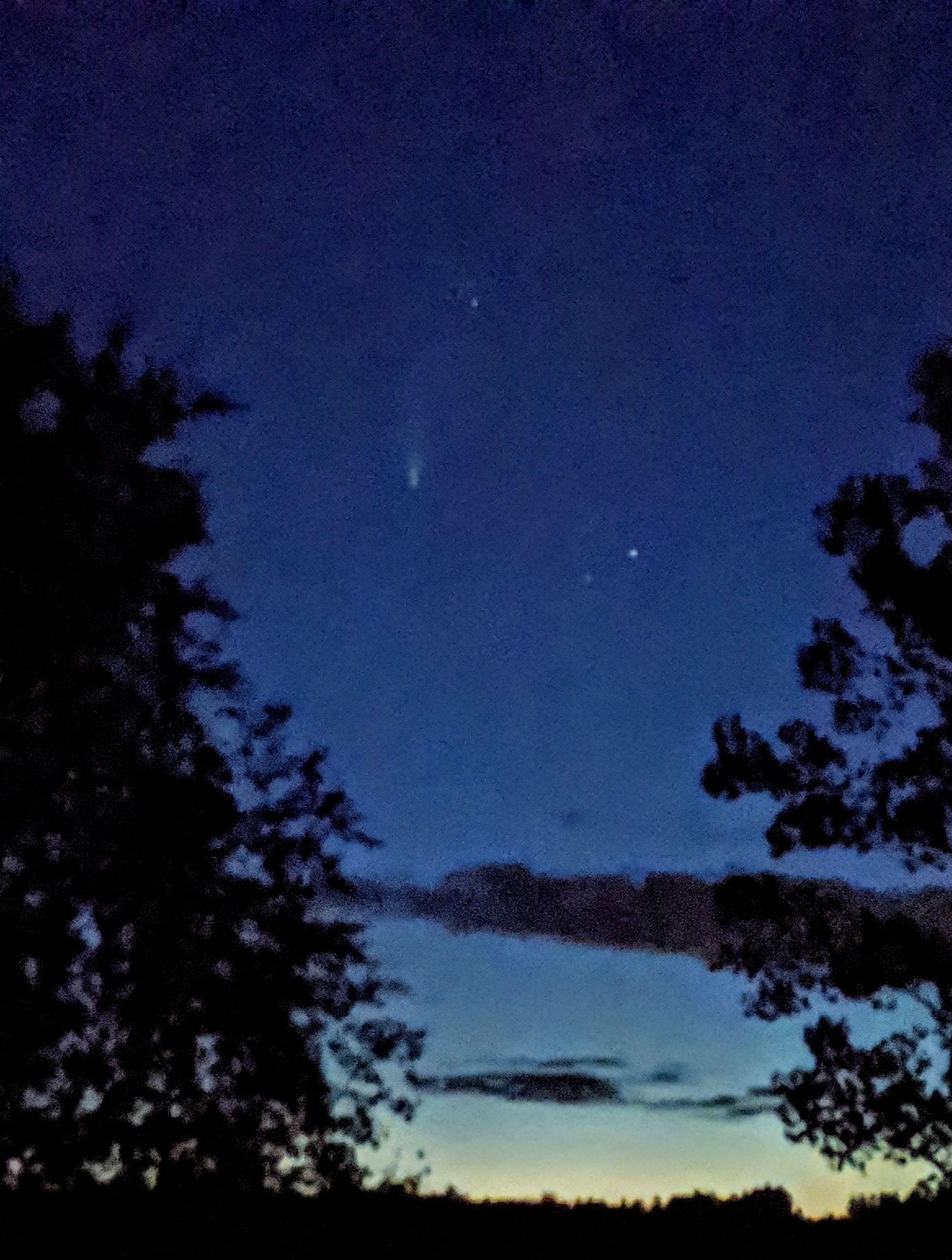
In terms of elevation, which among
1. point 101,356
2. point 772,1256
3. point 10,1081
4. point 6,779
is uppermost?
point 101,356

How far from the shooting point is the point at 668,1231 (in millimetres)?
19141

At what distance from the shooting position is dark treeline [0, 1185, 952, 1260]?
16.0 metres

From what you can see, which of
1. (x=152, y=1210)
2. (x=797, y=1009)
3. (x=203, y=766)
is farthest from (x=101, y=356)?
(x=797, y=1009)

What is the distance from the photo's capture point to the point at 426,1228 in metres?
18.5

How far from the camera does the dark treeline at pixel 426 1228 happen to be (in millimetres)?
16031

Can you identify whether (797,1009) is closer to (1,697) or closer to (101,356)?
(1,697)

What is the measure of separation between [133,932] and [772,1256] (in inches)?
394

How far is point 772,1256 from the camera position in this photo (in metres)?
17.0

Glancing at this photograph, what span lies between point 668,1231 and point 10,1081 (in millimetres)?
9587

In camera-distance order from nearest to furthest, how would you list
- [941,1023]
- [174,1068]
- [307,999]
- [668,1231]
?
[941,1023] → [668,1231] → [174,1068] → [307,999]

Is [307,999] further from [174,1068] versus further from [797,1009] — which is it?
[797,1009]

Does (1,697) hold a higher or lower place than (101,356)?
lower

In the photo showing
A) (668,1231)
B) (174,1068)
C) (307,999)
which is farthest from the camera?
(307,999)

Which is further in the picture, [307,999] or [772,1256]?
[307,999]
